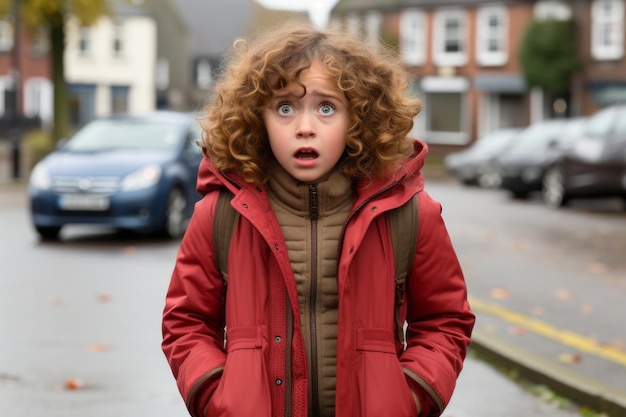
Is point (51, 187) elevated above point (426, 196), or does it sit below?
below

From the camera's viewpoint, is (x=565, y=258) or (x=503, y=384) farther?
(x=565, y=258)

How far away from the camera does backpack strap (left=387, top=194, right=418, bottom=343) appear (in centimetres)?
276

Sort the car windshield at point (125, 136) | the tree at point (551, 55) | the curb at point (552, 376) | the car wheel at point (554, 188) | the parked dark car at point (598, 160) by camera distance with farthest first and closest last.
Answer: the tree at point (551, 55) < the car wheel at point (554, 188) < the parked dark car at point (598, 160) < the car windshield at point (125, 136) < the curb at point (552, 376)

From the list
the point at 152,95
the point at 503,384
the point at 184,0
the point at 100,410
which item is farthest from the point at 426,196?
the point at 184,0

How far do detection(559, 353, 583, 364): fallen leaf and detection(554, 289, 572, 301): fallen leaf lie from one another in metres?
2.95

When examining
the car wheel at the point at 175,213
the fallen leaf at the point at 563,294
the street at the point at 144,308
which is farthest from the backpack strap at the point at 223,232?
the car wheel at the point at 175,213

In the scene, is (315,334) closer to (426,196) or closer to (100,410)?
(426,196)

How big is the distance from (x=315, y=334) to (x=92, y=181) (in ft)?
36.0

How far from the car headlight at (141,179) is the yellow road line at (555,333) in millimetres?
5198

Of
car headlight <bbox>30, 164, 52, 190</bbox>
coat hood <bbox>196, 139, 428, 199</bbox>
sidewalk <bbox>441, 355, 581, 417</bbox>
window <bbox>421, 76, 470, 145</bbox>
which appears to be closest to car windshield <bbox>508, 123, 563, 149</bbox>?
car headlight <bbox>30, 164, 52, 190</bbox>

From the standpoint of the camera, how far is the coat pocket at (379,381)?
102 inches

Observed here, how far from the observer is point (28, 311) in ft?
28.9

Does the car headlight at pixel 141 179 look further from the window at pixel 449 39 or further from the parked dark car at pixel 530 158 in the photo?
the window at pixel 449 39

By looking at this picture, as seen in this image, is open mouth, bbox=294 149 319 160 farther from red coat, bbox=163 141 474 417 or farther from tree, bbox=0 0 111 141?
tree, bbox=0 0 111 141
